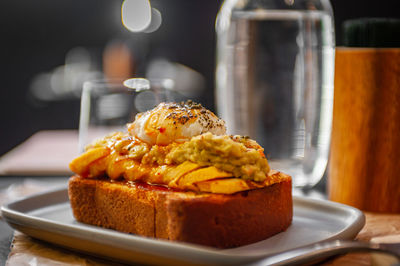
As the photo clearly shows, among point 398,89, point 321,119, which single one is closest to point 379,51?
point 398,89

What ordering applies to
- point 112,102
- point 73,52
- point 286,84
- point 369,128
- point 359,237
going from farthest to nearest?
point 73,52
point 286,84
point 112,102
point 369,128
point 359,237

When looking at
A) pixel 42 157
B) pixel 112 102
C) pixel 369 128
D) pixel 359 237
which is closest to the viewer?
pixel 359 237

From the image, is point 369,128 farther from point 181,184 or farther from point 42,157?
point 42,157

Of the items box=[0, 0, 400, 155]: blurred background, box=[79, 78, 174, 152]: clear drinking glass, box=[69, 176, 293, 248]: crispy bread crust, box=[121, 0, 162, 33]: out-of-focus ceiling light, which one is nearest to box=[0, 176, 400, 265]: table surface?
box=[69, 176, 293, 248]: crispy bread crust

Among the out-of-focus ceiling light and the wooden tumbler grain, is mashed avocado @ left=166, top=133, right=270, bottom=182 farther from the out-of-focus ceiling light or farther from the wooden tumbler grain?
the out-of-focus ceiling light

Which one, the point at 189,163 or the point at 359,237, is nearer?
the point at 189,163

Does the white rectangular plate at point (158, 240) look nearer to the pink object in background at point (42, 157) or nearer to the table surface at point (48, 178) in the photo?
the table surface at point (48, 178)

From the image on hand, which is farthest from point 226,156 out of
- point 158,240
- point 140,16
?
point 140,16
